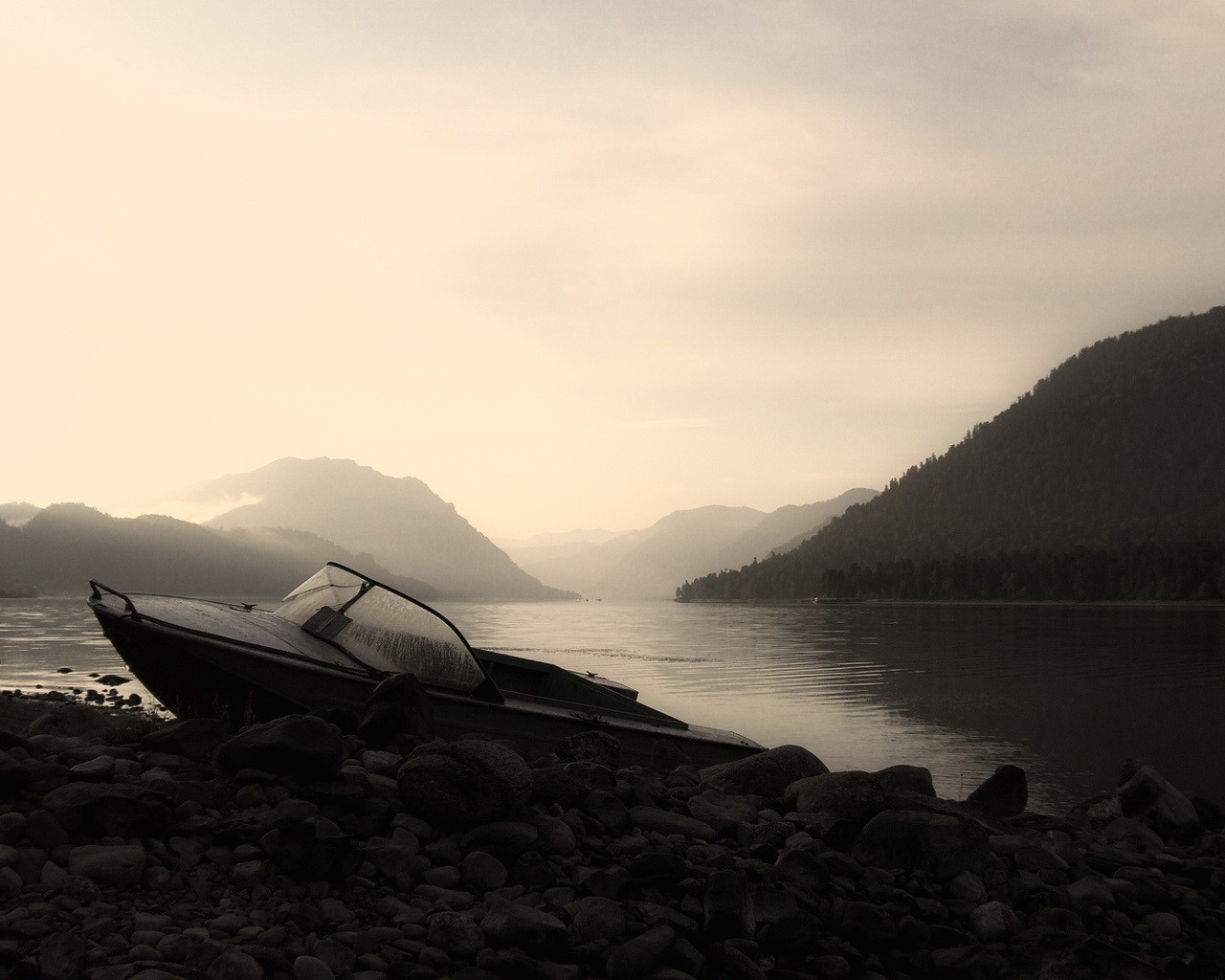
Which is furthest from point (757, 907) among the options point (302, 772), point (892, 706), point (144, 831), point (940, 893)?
point (892, 706)

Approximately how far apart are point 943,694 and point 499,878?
108 feet

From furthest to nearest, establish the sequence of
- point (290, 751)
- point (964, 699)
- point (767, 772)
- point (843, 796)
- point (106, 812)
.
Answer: point (964, 699) < point (767, 772) < point (843, 796) < point (290, 751) < point (106, 812)

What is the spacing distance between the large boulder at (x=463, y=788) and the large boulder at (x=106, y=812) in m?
1.88

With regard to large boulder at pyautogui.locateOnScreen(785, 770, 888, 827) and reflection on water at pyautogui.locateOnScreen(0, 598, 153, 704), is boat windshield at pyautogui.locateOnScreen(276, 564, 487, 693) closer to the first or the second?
large boulder at pyautogui.locateOnScreen(785, 770, 888, 827)

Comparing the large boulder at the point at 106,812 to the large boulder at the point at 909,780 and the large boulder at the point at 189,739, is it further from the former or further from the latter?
the large boulder at the point at 909,780

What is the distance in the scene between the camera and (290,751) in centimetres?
803

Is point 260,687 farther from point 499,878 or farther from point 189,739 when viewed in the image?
point 499,878

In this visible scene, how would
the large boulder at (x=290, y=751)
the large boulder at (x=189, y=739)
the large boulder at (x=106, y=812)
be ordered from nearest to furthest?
1. the large boulder at (x=106, y=812)
2. the large boulder at (x=290, y=751)
3. the large boulder at (x=189, y=739)

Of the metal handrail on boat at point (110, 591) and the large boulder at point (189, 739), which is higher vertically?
the metal handrail on boat at point (110, 591)

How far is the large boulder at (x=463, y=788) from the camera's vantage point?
25.5 ft

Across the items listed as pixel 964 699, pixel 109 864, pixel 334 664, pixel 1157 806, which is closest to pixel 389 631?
pixel 334 664

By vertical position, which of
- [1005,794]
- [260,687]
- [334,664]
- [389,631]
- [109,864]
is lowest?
[1005,794]

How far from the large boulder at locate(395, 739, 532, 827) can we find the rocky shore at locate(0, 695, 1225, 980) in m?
0.02

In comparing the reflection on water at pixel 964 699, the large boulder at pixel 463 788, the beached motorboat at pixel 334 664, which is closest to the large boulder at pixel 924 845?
the large boulder at pixel 463 788
